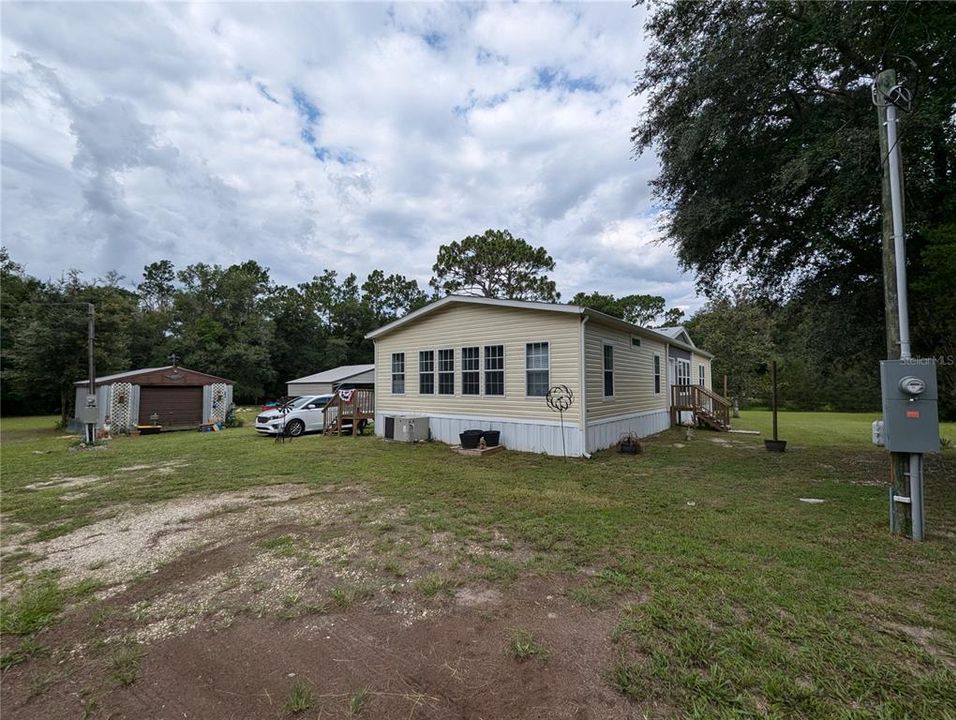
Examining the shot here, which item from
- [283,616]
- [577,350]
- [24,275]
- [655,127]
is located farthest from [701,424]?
[24,275]

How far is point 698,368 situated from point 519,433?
13.7 m

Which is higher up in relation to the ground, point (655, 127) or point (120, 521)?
point (655, 127)

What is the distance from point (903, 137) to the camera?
5785 mm

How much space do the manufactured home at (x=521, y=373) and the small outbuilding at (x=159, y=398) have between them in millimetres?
9672

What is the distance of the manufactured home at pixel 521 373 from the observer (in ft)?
30.9

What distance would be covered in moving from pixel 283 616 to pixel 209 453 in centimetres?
921

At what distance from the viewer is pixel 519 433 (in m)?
10.1

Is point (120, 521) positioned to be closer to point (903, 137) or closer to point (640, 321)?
point (903, 137)

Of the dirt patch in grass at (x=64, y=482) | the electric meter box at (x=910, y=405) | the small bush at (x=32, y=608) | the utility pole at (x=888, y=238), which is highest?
the utility pole at (x=888, y=238)

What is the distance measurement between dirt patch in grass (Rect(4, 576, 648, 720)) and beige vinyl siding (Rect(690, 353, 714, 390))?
59.4 ft

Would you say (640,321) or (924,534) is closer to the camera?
(924,534)

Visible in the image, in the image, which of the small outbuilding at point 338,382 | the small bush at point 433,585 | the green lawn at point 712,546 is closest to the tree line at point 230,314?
the small outbuilding at point 338,382

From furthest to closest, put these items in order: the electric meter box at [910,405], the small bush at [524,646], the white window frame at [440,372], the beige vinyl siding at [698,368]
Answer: the beige vinyl siding at [698,368], the white window frame at [440,372], the electric meter box at [910,405], the small bush at [524,646]

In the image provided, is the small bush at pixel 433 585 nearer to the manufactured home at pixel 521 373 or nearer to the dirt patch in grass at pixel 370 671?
the dirt patch in grass at pixel 370 671
